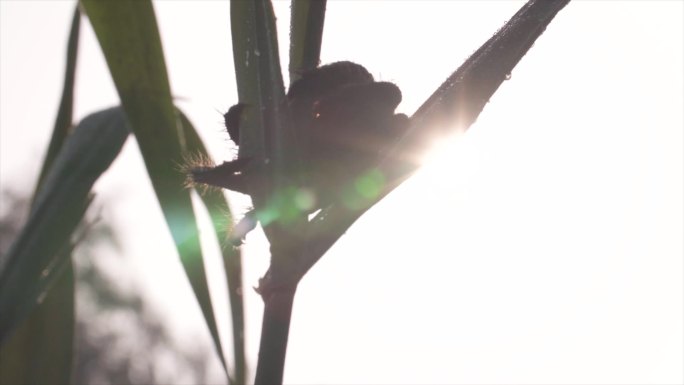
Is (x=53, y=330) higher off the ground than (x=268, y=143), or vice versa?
(x=268, y=143)

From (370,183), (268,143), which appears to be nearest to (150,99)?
(268,143)

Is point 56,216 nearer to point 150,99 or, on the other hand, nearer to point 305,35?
point 150,99

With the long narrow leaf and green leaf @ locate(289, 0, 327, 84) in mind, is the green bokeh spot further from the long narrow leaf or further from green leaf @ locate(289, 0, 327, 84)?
the long narrow leaf

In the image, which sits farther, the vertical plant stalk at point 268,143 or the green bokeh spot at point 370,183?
the green bokeh spot at point 370,183

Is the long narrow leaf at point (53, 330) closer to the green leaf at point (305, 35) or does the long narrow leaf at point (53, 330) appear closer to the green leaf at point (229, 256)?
the green leaf at point (229, 256)

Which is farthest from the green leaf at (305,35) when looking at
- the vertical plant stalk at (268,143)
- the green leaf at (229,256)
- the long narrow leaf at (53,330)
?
the long narrow leaf at (53,330)

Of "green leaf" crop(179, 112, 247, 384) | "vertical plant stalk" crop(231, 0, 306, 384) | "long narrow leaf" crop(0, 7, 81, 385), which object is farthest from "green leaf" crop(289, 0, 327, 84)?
"long narrow leaf" crop(0, 7, 81, 385)

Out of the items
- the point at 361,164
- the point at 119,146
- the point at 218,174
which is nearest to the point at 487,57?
the point at 361,164
